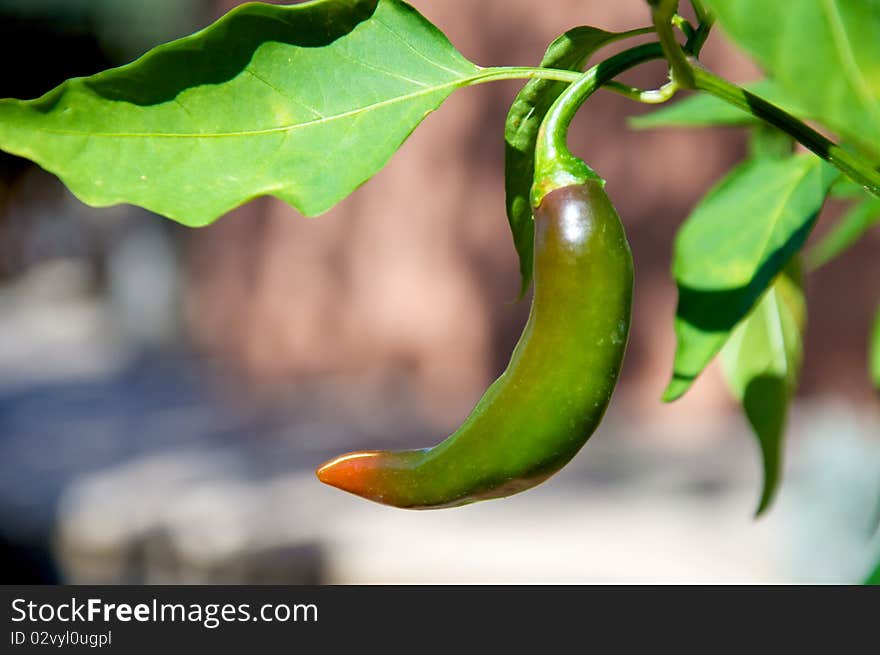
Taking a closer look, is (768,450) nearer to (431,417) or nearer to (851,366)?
(851,366)

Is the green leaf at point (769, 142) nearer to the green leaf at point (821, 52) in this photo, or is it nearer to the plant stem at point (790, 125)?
the plant stem at point (790, 125)

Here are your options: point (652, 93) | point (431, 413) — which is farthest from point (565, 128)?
point (431, 413)

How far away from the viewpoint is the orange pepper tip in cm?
44

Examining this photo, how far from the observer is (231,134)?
0.42m

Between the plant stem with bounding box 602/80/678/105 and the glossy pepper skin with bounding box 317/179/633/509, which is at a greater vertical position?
the plant stem with bounding box 602/80/678/105

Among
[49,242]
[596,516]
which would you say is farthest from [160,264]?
[49,242]

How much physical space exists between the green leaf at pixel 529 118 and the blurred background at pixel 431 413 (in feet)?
6.15

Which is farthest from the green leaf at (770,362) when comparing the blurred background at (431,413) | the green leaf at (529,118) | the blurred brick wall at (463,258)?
the blurred brick wall at (463,258)

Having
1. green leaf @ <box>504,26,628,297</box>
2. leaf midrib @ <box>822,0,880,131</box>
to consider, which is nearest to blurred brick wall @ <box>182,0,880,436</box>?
green leaf @ <box>504,26,628,297</box>

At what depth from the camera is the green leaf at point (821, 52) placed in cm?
27

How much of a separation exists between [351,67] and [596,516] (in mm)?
2587

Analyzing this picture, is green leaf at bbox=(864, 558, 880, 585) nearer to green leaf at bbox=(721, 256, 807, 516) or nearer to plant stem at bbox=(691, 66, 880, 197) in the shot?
green leaf at bbox=(721, 256, 807, 516)

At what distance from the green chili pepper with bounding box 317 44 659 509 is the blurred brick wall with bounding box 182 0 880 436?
2527 mm

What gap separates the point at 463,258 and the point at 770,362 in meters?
2.94
